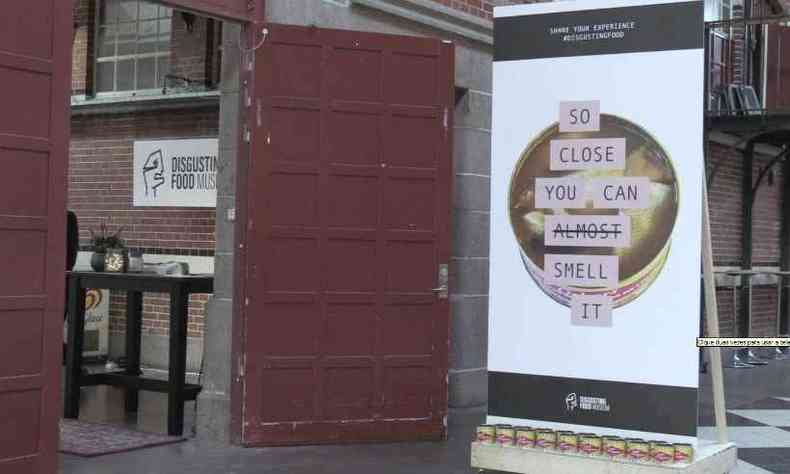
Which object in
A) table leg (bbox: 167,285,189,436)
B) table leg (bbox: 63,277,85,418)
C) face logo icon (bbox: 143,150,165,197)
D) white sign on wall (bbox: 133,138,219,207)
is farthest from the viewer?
face logo icon (bbox: 143,150,165,197)

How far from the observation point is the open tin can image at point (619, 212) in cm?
516

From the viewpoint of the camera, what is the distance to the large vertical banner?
5.11 m

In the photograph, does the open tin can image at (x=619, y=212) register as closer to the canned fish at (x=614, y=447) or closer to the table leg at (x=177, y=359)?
the canned fish at (x=614, y=447)

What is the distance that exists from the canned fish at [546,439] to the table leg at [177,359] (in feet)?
9.15

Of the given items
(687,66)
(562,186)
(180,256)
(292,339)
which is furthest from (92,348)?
(687,66)

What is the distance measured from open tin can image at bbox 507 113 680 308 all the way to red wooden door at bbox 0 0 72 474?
7.41 ft

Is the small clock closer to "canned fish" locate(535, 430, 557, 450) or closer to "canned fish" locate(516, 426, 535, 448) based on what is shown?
"canned fish" locate(516, 426, 535, 448)

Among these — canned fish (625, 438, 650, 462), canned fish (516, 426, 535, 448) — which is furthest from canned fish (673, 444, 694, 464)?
canned fish (516, 426, 535, 448)

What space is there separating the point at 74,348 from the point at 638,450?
4401mm

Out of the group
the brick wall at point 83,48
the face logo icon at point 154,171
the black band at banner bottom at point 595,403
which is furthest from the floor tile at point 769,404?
the brick wall at point 83,48

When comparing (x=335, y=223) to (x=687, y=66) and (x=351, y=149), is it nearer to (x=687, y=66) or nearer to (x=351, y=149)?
(x=351, y=149)

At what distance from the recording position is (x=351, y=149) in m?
7.00

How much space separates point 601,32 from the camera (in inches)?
209

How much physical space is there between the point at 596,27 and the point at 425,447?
116 inches
